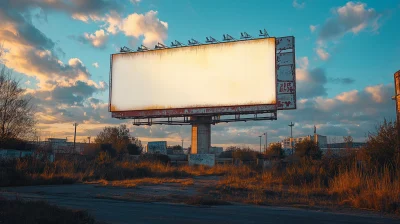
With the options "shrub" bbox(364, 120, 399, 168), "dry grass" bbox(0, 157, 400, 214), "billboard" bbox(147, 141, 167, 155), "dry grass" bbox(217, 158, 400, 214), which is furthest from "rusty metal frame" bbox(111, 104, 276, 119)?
"shrub" bbox(364, 120, 399, 168)

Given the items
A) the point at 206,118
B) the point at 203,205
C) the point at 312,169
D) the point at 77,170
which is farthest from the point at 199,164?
the point at 203,205

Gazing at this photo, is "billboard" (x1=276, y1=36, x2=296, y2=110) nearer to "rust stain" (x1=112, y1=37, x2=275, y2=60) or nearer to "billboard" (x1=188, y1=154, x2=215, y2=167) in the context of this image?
"rust stain" (x1=112, y1=37, x2=275, y2=60)

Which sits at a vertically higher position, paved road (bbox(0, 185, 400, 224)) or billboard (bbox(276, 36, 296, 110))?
billboard (bbox(276, 36, 296, 110))

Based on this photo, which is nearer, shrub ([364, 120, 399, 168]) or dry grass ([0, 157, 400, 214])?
dry grass ([0, 157, 400, 214])

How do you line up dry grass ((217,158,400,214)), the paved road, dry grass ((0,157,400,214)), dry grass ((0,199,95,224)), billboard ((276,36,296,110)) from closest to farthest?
dry grass ((0,199,95,224)) → the paved road → dry grass ((217,158,400,214)) → dry grass ((0,157,400,214)) → billboard ((276,36,296,110))

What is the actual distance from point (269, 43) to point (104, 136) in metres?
35.4

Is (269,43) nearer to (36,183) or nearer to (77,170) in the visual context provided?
(77,170)

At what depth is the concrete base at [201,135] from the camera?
35.0 meters

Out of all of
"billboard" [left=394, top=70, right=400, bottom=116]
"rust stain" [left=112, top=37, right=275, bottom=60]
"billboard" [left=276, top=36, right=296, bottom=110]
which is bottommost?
"billboard" [left=394, top=70, right=400, bottom=116]

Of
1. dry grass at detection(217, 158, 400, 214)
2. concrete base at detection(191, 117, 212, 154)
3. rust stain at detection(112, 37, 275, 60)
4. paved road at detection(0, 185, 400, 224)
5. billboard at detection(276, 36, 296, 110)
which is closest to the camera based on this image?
paved road at detection(0, 185, 400, 224)

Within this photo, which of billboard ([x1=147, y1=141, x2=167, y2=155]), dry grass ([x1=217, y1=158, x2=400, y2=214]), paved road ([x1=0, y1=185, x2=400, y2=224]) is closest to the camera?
paved road ([x1=0, y1=185, x2=400, y2=224])

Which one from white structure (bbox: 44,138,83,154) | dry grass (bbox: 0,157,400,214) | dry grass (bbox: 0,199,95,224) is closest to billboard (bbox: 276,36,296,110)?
dry grass (bbox: 0,157,400,214)

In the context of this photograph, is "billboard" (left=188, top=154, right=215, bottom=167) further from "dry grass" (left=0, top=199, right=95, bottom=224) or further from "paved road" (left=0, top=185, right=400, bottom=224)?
"dry grass" (left=0, top=199, right=95, bottom=224)

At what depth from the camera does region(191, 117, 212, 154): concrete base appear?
115 ft
